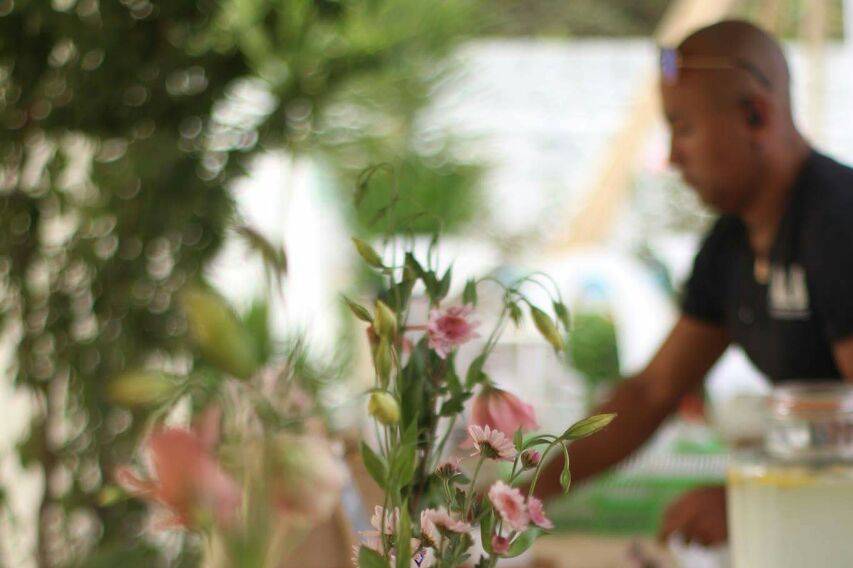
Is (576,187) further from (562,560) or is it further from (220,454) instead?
(220,454)

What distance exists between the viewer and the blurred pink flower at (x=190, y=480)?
30 centimetres

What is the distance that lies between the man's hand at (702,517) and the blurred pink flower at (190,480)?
0.54m

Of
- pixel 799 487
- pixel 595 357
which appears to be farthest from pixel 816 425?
pixel 595 357

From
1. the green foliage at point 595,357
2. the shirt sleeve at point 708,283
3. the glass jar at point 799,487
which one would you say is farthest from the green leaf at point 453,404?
the green foliage at point 595,357

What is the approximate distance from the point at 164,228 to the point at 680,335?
52cm

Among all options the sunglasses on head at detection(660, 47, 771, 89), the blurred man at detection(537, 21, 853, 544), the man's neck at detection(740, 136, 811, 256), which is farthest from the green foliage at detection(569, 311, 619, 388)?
the sunglasses on head at detection(660, 47, 771, 89)

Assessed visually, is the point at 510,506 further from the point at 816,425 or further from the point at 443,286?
the point at 816,425

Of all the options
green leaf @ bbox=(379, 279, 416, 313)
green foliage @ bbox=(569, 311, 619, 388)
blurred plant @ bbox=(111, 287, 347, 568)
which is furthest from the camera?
green foliage @ bbox=(569, 311, 619, 388)

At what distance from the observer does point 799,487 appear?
571 mm

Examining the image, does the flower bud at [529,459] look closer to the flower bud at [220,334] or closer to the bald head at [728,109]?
the flower bud at [220,334]

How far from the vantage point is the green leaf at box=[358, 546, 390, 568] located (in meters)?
0.34

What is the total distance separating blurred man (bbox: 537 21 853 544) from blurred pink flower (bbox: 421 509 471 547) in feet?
1.62

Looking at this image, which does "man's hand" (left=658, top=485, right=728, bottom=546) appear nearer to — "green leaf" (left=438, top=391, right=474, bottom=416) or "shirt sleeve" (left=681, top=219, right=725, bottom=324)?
"shirt sleeve" (left=681, top=219, right=725, bottom=324)

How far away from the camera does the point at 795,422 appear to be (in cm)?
60
